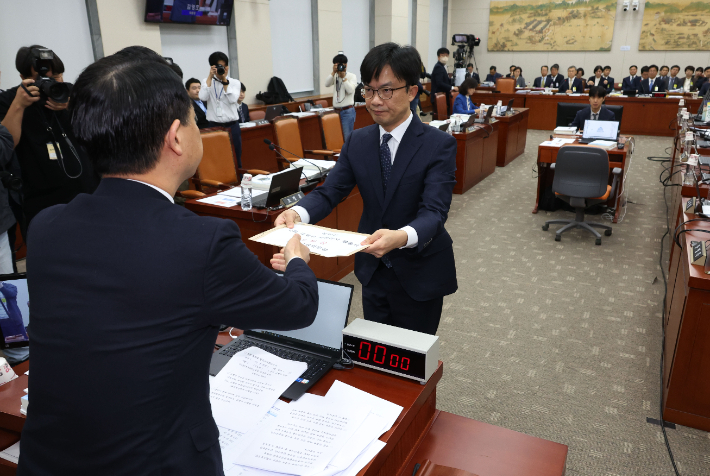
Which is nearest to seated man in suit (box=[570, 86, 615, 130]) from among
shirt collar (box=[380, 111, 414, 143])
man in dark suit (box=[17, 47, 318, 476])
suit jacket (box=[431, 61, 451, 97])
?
suit jacket (box=[431, 61, 451, 97])

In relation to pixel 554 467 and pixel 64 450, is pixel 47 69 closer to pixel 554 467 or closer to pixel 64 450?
pixel 64 450

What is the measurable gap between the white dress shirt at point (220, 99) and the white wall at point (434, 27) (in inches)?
359

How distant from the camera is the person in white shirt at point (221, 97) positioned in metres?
5.79

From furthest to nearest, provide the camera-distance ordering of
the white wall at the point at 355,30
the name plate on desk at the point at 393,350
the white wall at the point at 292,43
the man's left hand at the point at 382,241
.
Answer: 1. the white wall at the point at 355,30
2. the white wall at the point at 292,43
3. the man's left hand at the point at 382,241
4. the name plate on desk at the point at 393,350

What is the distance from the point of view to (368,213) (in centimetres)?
188

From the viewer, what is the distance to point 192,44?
7.52 metres

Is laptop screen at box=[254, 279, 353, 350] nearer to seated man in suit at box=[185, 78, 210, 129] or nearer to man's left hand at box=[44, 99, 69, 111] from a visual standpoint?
man's left hand at box=[44, 99, 69, 111]

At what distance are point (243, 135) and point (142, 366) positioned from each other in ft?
18.3

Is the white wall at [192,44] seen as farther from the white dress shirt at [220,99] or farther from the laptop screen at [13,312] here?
the laptop screen at [13,312]

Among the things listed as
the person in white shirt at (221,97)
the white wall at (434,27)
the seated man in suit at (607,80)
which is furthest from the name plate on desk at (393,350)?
the white wall at (434,27)

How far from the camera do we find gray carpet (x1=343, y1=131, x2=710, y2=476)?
2338mm

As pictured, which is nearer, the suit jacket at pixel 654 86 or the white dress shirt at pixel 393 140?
the white dress shirt at pixel 393 140

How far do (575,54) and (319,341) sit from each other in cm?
1430

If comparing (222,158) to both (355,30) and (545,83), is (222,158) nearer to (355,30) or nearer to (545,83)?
(355,30)
